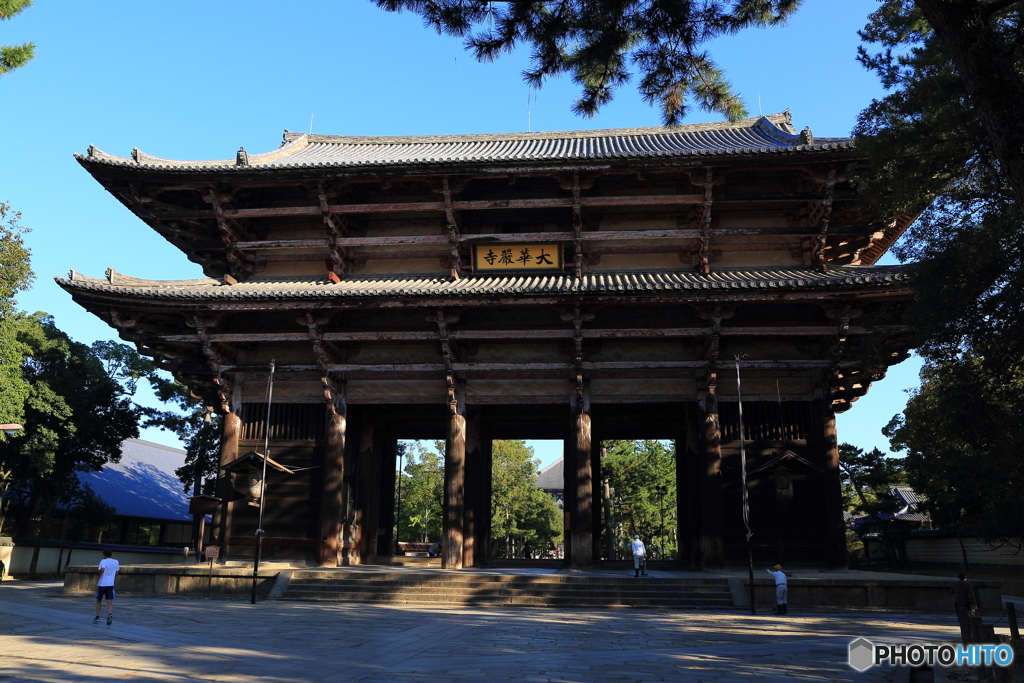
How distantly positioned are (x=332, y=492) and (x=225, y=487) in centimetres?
292

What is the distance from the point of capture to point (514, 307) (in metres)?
18.5

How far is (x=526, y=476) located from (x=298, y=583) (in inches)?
1124

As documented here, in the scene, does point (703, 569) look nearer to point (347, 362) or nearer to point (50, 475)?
point (347, 362)

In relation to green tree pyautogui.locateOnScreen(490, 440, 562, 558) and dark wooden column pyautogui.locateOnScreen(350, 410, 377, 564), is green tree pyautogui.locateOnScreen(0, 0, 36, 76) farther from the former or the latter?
green tree pyautogui.locateOnScreen(490, 440, 562, 558)

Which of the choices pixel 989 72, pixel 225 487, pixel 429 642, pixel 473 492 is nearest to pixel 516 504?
pixel 473 492

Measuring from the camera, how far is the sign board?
18359 millimetres

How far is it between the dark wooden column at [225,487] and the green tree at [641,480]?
21.6 metres

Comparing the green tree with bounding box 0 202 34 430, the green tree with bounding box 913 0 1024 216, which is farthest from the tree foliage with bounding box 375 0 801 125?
the green tree with bounding box 0 202 34 430

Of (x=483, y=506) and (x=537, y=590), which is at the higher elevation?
(x=483, y=506)

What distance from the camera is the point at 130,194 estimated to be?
18078mm

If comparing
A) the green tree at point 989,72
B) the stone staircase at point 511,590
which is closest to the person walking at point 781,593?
the stone staircase at point 511,590

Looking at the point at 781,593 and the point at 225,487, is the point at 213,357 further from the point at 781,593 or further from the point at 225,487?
the point at 781,593

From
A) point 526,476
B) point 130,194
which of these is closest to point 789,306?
point 130,194

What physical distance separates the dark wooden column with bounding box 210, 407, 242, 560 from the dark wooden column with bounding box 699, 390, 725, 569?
12.2m
